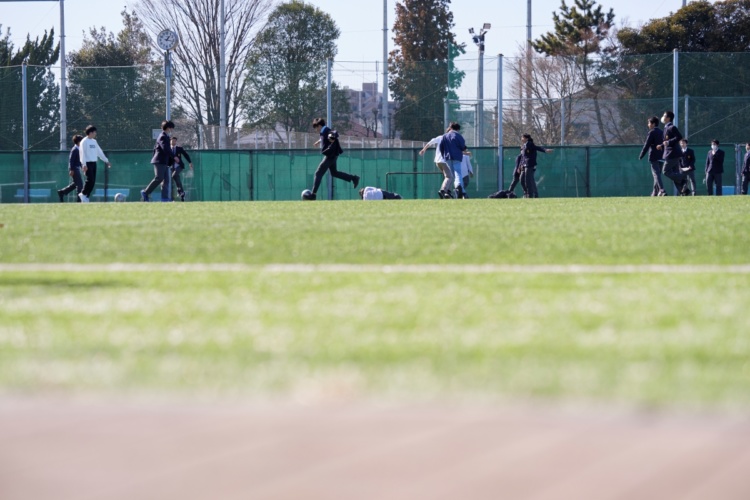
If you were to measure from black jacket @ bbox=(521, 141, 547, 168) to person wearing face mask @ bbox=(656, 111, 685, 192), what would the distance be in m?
3.17

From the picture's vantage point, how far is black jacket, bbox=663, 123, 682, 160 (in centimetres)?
2334

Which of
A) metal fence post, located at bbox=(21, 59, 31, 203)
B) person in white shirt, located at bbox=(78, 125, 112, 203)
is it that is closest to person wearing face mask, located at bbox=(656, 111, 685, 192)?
person in white shirt, located at bbox=(78, 125, 112, 203)

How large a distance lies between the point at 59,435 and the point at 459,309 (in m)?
2.78

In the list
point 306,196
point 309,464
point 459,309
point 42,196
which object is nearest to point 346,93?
point 42,196

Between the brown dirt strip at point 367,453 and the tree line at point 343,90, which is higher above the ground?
the tree line at point 343,90

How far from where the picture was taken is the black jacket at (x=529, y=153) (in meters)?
26.1

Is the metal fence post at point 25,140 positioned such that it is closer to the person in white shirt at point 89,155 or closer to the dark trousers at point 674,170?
the person in white shirt at point 89,155

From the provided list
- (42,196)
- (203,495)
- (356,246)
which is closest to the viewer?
(203,495)

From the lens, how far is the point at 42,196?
107 ft

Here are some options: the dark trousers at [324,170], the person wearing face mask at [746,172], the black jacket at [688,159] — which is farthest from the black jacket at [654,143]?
the person wearing face mask at [746,172]

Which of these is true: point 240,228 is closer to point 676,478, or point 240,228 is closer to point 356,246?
A: point 356,246

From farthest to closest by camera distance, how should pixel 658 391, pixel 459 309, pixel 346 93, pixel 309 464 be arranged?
1. pixel 346 93
2. pixel 459 309
3. pixel 658 391
4. pixel 309 464

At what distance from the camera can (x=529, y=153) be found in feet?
86.2

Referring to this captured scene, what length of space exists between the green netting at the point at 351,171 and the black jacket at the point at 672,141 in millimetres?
8021
